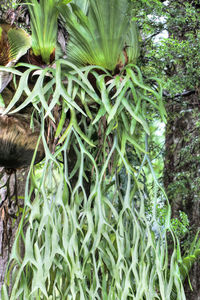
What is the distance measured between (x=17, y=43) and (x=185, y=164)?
1037mm

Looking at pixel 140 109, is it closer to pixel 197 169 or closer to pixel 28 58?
pixel 28 58

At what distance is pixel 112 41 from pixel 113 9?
0.29 feet

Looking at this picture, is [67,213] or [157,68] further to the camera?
[157,68]

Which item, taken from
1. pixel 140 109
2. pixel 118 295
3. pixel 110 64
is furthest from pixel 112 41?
pixel 118 295

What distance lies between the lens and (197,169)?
1.75 m

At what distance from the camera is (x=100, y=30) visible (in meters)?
1.10

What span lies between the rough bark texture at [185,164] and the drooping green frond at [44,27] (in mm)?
767

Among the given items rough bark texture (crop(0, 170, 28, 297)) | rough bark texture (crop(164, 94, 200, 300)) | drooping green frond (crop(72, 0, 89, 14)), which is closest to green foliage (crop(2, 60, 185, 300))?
drooping green frond (crop(72, 0, 89, 14))

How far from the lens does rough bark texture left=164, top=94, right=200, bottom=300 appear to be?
1.70 metres

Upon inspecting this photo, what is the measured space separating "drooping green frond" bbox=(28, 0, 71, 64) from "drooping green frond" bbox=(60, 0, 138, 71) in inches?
1.3

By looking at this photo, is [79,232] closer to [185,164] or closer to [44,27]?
[44,27]

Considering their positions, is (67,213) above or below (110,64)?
below

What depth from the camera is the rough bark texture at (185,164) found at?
5.58 feet

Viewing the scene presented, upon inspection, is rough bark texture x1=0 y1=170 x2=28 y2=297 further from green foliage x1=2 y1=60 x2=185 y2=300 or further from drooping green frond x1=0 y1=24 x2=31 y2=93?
drooping green frond x1=0 y1=24 x2=31 y2=93
